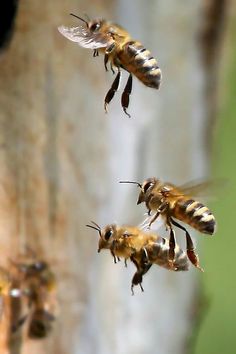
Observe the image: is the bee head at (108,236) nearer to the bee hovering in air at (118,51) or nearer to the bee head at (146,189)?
the bee head at (146,189)

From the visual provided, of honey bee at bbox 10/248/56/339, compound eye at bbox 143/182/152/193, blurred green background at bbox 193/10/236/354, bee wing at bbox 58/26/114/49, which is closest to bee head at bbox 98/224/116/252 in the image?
compound eye at bbox 143/182/152/193

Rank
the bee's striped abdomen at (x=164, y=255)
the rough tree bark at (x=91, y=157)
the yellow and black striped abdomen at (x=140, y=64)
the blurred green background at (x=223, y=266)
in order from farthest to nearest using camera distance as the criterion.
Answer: the blurred green background at (x=223, y=266) < the rough tree bark at (x=91, y=157) < the bee's striped abdomen at (x=164, y=255) < the yellow and black striped abdomen at (x=140, y=64)

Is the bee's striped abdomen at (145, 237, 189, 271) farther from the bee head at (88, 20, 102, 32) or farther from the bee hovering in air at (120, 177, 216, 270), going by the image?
the bee head at (88, 20, 102, 32)

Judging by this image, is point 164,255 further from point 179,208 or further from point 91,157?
point 91,157

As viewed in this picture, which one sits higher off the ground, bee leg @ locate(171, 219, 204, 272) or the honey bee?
bee leg @ locate(171, 219, 204, 272)

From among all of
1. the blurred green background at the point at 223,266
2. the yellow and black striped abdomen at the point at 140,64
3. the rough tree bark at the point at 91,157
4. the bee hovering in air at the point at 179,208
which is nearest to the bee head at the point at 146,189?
the bee hovering in air at the point at 179,208

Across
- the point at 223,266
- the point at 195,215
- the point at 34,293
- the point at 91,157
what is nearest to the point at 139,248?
the point at 195,215
